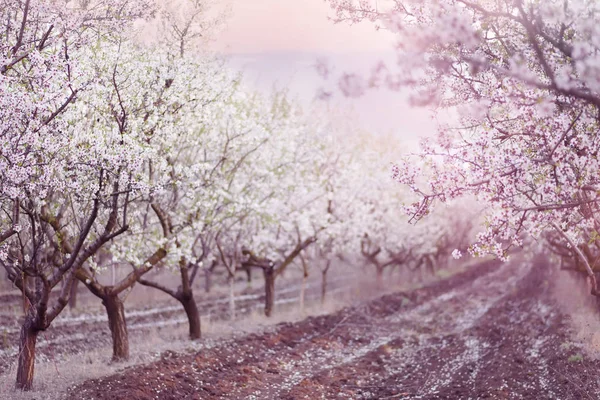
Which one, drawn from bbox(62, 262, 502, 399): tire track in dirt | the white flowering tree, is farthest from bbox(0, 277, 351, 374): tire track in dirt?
bbox(62, 262, 502, 399): tire track in dirt

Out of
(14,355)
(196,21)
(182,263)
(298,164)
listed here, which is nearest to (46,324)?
(14,355)

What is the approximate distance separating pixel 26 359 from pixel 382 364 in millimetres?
11741

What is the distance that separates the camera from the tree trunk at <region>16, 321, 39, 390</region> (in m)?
13.7

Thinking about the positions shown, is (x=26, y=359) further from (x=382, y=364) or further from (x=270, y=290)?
(x=270, y=290)

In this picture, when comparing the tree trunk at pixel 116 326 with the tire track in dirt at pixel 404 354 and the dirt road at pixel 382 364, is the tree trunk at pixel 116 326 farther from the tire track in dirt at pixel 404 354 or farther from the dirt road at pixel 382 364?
the tire track in dirt at pixel 404 354

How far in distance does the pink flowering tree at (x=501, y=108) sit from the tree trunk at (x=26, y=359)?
9.18 meters

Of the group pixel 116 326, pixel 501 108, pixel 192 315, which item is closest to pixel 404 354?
pixel 192 315

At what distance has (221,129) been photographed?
875 inches

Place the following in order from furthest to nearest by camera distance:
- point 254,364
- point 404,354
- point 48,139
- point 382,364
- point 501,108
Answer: point 404,354
point 382,364
point 254,364
point 501,108
point 48,139

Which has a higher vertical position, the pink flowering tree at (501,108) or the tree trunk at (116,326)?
the pink flowering tree at (501,108)

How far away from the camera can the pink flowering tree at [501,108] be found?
9836mm

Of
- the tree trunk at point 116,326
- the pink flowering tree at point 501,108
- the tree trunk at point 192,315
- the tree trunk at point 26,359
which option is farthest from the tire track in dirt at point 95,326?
the pink flowering tree at point 501,108

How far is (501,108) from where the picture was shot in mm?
12734

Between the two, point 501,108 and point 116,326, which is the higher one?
point 501,108
